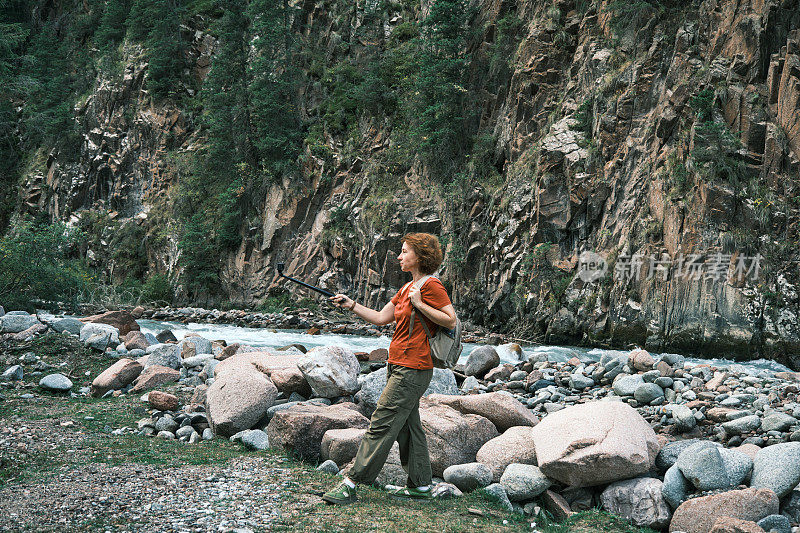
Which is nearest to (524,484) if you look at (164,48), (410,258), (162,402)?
(410,258)

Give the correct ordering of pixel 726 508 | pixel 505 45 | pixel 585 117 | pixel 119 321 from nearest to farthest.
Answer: pixel 726 508 < pixel 119 321 < pixel 585 117 < pixel 505 45

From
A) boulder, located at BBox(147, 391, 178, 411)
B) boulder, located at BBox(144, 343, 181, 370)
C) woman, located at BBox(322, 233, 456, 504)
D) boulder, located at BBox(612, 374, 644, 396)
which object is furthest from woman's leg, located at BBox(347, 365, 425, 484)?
boulder, located at BBox(144, 343, 181, 370)

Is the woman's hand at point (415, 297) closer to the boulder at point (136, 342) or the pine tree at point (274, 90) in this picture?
the boulder at point (136, 342)

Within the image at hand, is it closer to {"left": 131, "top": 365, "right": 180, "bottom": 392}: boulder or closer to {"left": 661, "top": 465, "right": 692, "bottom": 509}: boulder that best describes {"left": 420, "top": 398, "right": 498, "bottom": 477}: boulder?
{"left": 661, "top": 465, "right": 692, "bottom": 509}: boulder

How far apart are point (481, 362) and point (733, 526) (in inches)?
258

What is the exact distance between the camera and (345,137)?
26.5 m

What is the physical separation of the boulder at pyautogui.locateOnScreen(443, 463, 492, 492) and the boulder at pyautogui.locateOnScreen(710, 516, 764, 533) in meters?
1.74

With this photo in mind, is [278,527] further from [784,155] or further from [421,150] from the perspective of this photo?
→ [421,150]

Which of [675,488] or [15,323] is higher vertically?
[675,488]

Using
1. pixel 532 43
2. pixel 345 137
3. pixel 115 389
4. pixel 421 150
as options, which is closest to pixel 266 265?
pixel 345 137

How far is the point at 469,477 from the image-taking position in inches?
192

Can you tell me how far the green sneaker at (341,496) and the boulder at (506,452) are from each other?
146 cm

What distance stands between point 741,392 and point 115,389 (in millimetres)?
8811

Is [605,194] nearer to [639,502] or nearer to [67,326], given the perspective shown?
[639,502]
